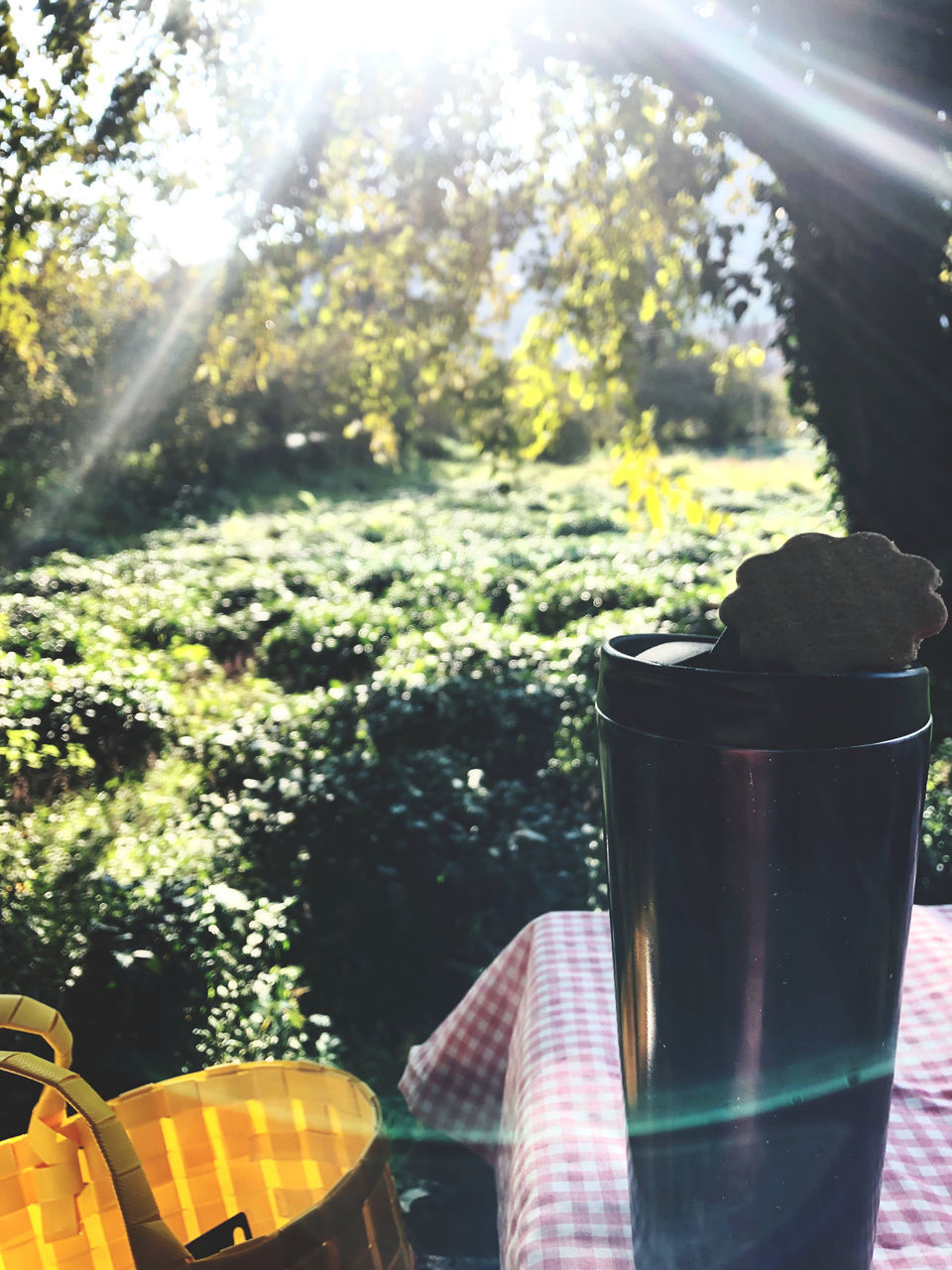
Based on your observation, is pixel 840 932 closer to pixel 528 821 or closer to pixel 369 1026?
pixel 369 1026

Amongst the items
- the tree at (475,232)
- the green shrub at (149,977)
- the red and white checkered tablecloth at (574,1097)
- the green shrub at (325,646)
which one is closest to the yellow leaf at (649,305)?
the tree at (475,232)

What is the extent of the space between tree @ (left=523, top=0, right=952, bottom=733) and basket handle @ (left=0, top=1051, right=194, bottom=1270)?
3.41m

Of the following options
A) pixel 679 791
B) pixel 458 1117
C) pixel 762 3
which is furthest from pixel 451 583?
pixel 679 791

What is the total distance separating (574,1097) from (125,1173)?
51 cm

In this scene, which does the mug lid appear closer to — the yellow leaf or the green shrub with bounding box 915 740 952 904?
the green shrub with bounding box 915 740 952 904

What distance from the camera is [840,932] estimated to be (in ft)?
2.31

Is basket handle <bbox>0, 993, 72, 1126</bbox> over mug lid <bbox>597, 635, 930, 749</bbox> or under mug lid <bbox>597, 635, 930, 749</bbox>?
under

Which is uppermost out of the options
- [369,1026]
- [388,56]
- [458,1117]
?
[388,56]

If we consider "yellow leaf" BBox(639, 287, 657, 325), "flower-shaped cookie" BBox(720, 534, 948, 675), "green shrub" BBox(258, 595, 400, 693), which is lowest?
"green shrub" BBox(258, 595, 400, 693)

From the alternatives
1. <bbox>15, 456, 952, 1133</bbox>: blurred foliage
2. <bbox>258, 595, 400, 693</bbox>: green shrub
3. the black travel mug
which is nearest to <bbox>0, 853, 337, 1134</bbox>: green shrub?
<bbox>15, 456, 952, 1133</bbox>: blurred foliage

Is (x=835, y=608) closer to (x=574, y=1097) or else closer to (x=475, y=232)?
(x=574, y=1097)

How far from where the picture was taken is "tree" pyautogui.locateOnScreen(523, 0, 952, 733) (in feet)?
9.34

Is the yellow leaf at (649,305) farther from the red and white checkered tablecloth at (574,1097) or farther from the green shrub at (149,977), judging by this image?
the red and white checkered tablecloth at (574,1097)

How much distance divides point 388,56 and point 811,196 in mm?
2962
